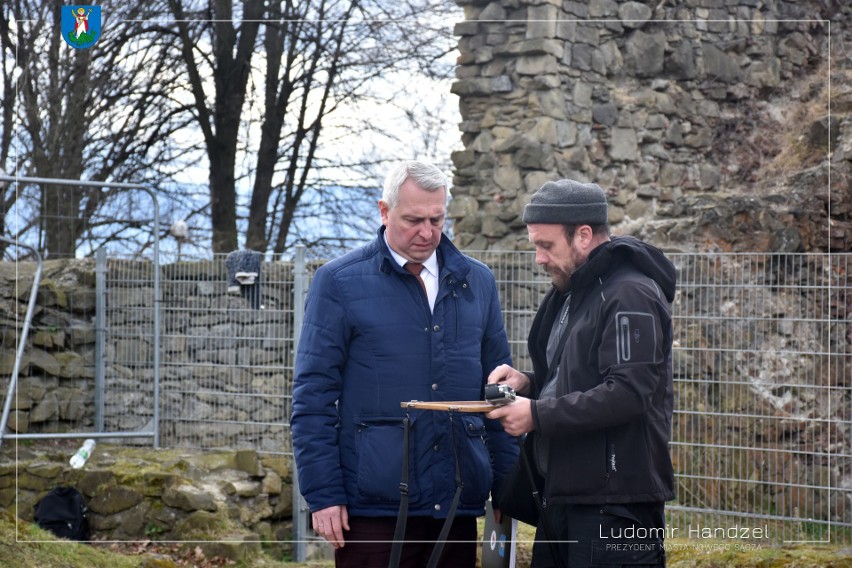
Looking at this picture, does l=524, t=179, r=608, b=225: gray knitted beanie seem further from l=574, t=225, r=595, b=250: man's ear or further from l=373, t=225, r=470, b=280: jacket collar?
l=373, t=225, r=470, b=280: jacket collar

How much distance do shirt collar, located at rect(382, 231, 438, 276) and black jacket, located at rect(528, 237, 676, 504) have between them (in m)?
0.56

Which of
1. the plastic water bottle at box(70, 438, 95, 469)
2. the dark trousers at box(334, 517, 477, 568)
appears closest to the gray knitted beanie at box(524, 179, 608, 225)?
the dark trousers at box(334, 517, 477, 568)

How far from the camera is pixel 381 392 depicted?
11.7 ft

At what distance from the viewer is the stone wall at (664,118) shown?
8.23 meters

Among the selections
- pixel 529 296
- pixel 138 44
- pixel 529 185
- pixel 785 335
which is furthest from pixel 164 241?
pixel 785 335

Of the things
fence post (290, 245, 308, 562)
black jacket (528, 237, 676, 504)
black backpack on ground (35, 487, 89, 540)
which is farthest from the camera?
fence post (290, 245, 308, 562)

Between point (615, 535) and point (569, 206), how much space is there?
3.26 feet

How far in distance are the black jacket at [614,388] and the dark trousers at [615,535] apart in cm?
5

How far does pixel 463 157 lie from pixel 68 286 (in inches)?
133

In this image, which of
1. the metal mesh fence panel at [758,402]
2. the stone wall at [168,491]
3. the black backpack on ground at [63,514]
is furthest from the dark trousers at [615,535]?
the black backpack on ground at [63,514]

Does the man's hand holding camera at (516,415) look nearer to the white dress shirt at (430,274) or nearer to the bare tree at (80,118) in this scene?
the white dress shirt at (430,274)

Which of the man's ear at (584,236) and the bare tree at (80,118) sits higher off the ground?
the bare tree at (80,118)

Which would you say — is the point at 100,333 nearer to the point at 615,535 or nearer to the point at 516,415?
the point at 516,415

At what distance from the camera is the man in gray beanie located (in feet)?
10.4
